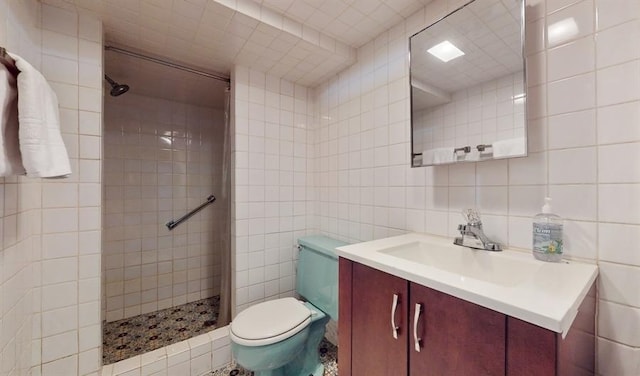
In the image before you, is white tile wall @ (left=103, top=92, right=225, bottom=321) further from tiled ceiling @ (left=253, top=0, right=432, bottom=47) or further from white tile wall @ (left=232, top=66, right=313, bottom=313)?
tiled ceiling @ (left=253, top=0, right=432, bottom=47)

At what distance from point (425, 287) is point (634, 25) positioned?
997mm

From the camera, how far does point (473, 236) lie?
3.33 feet

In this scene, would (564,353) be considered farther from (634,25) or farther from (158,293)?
(158,293)

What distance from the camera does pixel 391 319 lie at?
2.63 ft

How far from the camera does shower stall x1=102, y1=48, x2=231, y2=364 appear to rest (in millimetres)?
1880

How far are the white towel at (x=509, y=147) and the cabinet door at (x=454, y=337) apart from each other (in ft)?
2.06

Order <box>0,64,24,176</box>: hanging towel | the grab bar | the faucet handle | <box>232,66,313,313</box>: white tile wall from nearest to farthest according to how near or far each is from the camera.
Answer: <box>0,64,24,176</box>: hanging towel
the faucet handle
<box>232,66,313,313</box>: white tile wall
the grab bar

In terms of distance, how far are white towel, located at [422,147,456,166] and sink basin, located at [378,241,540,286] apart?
389 mm

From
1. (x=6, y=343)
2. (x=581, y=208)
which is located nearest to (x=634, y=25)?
(x=581, y=208)

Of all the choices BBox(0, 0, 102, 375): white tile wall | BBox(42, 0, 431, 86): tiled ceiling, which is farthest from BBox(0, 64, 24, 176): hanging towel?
BBox(42, 0, 431, 86): tiled ceiling

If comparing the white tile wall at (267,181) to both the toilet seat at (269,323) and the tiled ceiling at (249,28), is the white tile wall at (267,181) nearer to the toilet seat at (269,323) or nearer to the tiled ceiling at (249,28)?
the tiled ceiling at (249,28)

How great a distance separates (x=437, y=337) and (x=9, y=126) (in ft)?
4.59

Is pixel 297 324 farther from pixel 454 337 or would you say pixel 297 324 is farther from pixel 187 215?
pixel 187 215

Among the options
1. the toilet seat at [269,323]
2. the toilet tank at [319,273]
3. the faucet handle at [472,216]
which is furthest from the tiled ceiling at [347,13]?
the toilet seat at [269,323]
